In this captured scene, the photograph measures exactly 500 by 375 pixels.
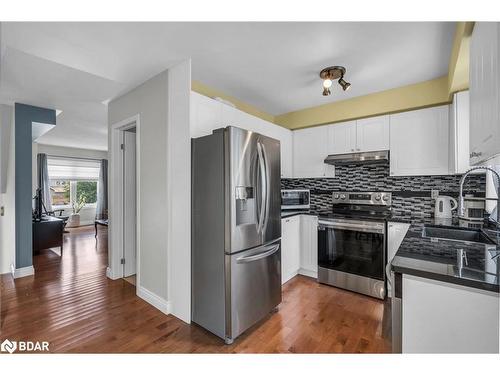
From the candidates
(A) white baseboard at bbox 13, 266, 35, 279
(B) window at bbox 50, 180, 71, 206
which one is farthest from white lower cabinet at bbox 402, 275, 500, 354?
(B) window at bbox 50, 180, 71, 206

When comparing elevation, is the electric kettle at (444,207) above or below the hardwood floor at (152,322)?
above

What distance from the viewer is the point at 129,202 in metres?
3.02

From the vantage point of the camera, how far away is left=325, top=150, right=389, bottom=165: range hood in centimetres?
268

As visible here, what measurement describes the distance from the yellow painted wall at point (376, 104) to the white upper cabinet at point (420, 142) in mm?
109

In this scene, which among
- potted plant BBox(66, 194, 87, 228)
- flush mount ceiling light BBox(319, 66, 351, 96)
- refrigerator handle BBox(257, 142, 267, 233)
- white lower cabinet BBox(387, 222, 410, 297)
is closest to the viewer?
refrigerator handle BBox(257, 142, 267, 233)

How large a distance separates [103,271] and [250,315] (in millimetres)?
2546

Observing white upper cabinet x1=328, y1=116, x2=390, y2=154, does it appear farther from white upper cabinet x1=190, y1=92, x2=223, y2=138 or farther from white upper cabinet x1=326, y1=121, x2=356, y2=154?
white upper cabinet x1=190, y1=92, x2=223, y2=138

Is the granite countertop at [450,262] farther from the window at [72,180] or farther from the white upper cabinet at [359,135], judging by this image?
the window at [72,180]

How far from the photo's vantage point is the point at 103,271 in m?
3.31

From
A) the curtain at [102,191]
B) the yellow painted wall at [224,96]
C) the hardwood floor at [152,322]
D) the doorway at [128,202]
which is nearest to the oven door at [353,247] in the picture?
the hardwood floor at [152,322]

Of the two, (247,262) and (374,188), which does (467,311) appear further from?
(374,188)

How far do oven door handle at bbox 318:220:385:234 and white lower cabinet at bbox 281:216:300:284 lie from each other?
339 millimetres

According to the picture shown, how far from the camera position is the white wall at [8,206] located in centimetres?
307
